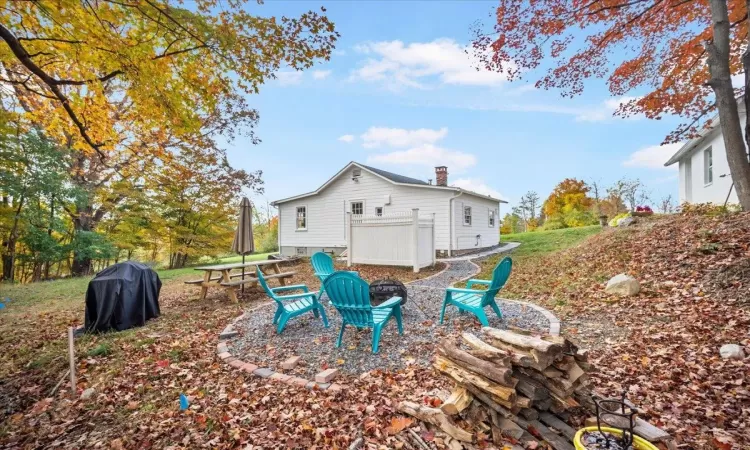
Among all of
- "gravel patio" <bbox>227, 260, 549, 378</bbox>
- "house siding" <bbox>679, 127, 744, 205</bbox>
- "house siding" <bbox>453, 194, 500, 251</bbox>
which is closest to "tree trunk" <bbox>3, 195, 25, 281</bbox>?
"gravel patio" <bbox>227, 260, 549, 378</bbox>

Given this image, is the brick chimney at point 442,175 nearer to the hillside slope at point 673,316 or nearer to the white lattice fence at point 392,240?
the white lattice fence at point 392,240

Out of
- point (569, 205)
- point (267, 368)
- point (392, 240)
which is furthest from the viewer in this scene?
point (569, 205)

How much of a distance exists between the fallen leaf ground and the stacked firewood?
483mm

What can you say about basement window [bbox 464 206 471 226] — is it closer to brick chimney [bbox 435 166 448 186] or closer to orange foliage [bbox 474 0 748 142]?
brick chimney [bbox 435 166 448 186]

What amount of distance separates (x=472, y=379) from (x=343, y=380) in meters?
1.41

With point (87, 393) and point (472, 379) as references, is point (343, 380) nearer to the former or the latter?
point (472, 379)

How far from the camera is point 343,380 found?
10.3 ft

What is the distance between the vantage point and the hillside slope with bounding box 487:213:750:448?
2449mm

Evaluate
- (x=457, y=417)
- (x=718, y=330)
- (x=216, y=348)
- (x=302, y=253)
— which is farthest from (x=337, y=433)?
(x=302, y=253)

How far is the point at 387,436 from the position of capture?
2246 mm

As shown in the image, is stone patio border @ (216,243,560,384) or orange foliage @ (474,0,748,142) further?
orange foliage @ (474,0,748,142)

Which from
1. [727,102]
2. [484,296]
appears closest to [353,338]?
[484,296]

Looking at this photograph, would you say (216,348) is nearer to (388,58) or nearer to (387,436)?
(387,436)

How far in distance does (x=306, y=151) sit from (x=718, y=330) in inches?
641
